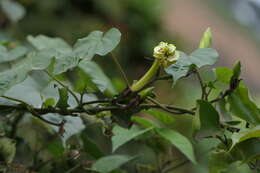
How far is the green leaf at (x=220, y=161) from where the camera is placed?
2.26 feet

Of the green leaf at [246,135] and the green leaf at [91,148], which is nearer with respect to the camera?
the green leaf at [246,135]

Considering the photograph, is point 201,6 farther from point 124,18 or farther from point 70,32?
point 70,32

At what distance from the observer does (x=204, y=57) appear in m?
0.68

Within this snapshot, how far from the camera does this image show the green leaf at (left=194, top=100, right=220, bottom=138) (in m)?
0.67

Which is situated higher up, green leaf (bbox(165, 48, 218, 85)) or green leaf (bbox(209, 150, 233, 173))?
green leaf (bbox(165, 48, 218, 85))

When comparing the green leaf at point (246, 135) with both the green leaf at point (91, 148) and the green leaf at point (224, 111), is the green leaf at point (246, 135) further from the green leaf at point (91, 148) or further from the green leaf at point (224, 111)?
the green leaf at point (91, 148)

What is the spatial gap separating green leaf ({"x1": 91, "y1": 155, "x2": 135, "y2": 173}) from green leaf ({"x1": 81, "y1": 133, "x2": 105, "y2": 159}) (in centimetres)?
5

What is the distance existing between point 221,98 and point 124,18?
239 centimetres

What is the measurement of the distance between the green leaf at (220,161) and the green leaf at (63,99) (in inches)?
9.7

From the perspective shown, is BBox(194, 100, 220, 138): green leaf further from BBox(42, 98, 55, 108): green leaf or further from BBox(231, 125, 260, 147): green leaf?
BBox(42, 98, 55, 108): green leaf

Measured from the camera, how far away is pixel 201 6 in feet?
22.4

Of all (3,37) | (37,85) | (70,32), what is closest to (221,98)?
(37,85)

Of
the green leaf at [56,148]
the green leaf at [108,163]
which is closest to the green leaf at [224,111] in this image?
the green leaf at [108,163]

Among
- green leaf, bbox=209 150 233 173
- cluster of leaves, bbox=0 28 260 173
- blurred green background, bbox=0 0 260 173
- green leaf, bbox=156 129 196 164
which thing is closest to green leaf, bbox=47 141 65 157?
cluster of leaves, bbox=0 28 260 173
